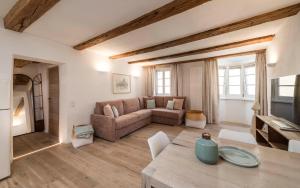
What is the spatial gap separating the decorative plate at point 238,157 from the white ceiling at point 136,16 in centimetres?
181

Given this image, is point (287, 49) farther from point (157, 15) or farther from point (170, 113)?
point (170, 113)

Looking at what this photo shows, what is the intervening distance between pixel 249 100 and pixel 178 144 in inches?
179

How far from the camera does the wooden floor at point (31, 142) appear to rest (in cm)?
280

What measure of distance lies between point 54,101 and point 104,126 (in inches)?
68.1

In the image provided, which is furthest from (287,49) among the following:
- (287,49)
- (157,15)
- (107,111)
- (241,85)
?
(107,111)

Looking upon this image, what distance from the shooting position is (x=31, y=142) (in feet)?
10.6

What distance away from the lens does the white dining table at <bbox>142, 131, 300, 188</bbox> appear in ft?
2.56

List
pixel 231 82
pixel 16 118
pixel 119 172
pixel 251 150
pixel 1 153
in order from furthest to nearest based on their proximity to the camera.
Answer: pixel 231 82, pixel 16 118, pixel 119 172, pixel 1 153, pixel 251 150

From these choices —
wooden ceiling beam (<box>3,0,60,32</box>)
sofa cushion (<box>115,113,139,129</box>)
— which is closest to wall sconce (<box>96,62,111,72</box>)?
sofa cushion (<box>115,113,139,129</box>)

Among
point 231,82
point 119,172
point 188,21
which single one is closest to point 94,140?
point 119,172

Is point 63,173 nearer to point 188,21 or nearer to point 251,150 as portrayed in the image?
point 251,150

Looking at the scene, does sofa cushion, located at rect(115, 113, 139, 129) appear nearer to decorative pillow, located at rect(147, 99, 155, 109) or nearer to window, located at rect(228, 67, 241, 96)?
decorative pillow, located at rect(147, 99, 155, 109)

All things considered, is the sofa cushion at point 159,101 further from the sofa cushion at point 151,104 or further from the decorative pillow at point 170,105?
the decorative pillow at point 170,105

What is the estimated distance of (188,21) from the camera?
2.14 m
